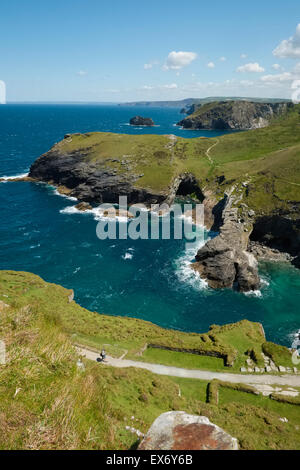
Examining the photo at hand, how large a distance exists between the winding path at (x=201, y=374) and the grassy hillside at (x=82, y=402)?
1.56m

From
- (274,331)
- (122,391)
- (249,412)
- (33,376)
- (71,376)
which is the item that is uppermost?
(33,376)

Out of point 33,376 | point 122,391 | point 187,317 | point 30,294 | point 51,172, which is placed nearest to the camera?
point 33,376

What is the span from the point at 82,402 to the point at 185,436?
448 cm

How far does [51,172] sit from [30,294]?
95394 millimetres

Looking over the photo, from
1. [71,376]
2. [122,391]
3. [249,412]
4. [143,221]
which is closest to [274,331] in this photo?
[249,412]

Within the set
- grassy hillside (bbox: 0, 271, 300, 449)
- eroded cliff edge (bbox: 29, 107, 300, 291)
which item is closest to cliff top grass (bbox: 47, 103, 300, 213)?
eroded cliff edge (bbox: 29, 107, 300, 291)

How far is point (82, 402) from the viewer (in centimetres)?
1266

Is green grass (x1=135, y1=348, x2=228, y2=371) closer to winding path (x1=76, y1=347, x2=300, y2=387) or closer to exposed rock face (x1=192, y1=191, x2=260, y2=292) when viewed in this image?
winding path (x1=76, y1=347, x2=300, y2=387)

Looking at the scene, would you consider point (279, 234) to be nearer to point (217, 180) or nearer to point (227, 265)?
point (227, 265)

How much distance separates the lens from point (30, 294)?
48.8m

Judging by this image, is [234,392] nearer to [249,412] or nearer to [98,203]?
[249,412]

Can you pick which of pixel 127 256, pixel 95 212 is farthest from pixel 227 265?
pixel 95 212

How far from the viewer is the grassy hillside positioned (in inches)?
424

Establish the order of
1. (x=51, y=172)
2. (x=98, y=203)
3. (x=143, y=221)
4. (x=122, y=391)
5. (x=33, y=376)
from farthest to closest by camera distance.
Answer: (x=51, y=172), (x=98, y=203), (x=143, y=221), (x=122, y=391), (x=33, y=376)
